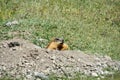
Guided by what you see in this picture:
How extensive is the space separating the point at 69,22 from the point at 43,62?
692 cm

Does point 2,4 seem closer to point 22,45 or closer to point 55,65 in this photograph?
point 22,45

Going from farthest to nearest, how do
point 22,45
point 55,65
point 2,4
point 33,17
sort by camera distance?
1. point 2,4
2. point 33,17
3. point 22,45
4. point 55,65

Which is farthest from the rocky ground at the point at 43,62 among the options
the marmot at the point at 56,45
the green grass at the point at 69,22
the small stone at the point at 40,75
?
the green grass at the point at 69,22

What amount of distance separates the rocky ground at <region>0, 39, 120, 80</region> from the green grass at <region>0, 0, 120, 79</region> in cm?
154

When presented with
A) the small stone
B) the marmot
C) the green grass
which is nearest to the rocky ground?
the small stone

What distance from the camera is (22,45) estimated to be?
593 inches

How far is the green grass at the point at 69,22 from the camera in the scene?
57.2 feet

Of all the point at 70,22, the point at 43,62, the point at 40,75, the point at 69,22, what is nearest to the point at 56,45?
the point at 43,62

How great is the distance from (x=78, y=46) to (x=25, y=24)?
245 centimetres

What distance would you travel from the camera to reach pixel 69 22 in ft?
67.2

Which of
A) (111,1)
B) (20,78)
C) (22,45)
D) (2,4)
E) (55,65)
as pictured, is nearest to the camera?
(20,78)

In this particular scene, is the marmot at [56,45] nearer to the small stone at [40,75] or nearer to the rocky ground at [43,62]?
the rocky ground at [43,62]

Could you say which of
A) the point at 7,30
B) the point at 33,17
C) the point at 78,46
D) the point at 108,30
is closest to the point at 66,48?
the point at 78,46

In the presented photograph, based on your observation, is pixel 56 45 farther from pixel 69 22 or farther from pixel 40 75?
pixel 69 22
